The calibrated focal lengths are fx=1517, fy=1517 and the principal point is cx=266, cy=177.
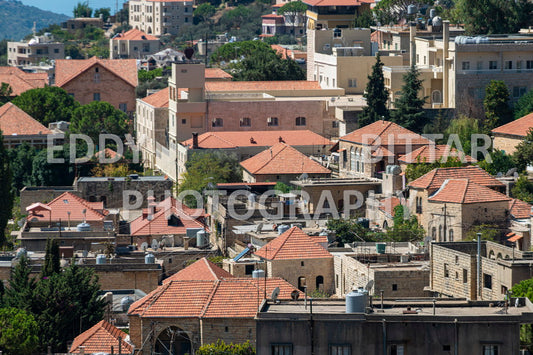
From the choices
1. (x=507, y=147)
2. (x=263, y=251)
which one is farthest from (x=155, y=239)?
(x=507, y=147)

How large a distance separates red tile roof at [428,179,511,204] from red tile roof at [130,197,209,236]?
9.61m

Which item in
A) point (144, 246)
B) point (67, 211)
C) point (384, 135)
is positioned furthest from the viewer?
point (384, 135)

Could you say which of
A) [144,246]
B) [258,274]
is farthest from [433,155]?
[258,274]

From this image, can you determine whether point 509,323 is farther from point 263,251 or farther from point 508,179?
point 508,179

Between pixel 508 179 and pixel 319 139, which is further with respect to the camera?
pixel 319 139

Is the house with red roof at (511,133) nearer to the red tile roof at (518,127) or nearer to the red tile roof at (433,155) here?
the red tile roof at (518,127)

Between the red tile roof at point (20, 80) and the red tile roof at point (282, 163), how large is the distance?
122 ft

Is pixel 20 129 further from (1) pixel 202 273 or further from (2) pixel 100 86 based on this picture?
(1) pixel 202 273

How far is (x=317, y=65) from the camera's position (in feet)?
299

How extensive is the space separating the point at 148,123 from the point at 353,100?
1364 centimetres

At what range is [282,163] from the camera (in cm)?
6962

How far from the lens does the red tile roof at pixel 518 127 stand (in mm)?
67188

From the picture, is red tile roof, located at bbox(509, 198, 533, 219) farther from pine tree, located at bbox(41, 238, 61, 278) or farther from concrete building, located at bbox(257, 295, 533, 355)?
concrete building, located at bbox(257, 295, 533, 355)

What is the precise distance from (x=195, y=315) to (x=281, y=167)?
32.0 metres
